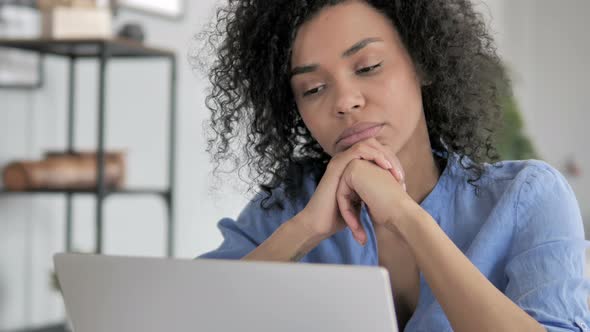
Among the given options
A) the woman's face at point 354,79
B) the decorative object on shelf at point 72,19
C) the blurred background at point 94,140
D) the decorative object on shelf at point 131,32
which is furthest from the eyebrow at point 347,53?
the decorative object on shelf at point 131,32

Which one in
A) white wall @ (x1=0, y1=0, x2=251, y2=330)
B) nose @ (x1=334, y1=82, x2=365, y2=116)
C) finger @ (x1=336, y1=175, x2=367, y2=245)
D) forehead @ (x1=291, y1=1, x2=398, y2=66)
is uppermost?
forehead @ (x1=291, y1=1, x2=398, y2=66)

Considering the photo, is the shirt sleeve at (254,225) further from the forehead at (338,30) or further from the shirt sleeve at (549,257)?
the shirt sleeve at (549,257)

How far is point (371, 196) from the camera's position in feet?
3.86

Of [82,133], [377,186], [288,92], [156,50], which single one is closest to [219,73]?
[288,92]

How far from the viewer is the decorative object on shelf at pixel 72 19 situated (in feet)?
9.25

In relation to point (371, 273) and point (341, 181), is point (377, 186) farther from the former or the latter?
point (371, 273)

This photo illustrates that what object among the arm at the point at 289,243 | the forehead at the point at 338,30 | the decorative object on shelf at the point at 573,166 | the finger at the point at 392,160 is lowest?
the decorative object on shelf at the point at 573,166

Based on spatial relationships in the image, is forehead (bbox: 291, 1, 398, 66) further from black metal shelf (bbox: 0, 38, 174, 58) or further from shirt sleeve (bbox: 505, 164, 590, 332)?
black metal shelf (bbox: 0, 38, 174, 58)

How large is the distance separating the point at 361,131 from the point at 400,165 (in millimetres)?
77

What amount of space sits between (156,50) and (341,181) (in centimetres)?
191

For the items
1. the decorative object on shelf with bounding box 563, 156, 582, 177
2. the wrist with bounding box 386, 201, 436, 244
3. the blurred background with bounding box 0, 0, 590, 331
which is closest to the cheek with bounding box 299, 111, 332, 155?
the wrist with bounding box 386, 201, 436, 244

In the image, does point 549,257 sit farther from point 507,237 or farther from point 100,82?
point 100,82

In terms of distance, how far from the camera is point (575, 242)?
113 centimetres

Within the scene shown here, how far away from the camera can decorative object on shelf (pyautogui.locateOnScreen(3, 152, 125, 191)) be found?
280 cm
